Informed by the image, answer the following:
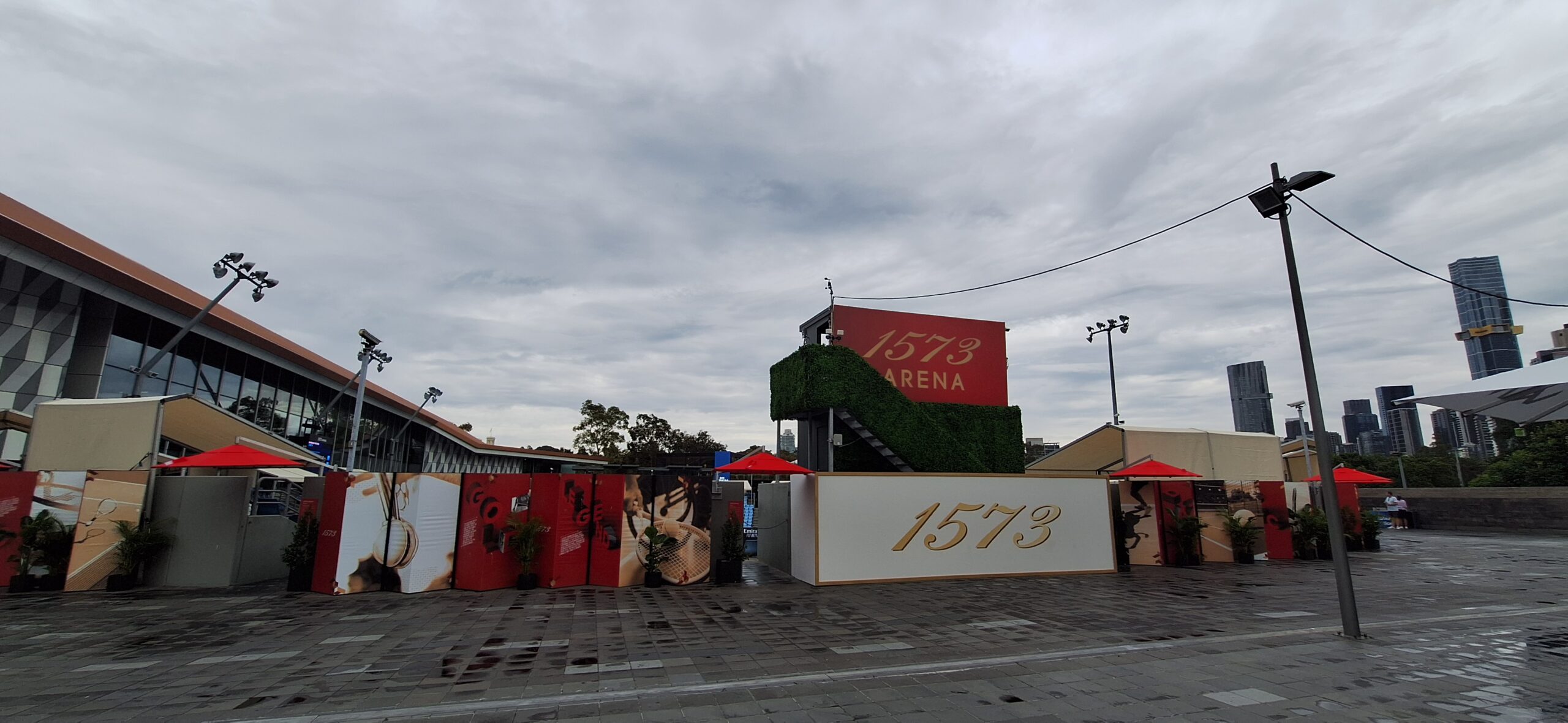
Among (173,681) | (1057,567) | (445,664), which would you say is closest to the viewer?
(173,681)

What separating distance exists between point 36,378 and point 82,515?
948cm

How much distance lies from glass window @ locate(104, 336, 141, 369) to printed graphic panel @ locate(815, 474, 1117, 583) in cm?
2155

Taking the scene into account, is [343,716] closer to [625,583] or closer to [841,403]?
[625,583]

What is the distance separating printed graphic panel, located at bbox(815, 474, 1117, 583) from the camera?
42.8 feet

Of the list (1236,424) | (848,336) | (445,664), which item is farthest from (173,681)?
(1236,424)

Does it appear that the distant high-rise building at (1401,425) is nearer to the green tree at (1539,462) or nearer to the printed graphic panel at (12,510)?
the green tree at (1539,462)

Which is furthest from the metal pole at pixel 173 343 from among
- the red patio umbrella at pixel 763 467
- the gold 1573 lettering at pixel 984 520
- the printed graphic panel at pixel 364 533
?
the gold 1573 lettering at pixel 984 520

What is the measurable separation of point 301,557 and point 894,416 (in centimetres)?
1355

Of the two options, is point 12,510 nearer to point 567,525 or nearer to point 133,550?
point 133,550

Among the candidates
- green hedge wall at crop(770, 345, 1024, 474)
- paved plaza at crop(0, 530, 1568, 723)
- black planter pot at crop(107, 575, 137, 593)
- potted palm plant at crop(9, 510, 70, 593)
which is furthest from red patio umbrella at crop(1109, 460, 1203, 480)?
potted palm plant at crop(9, 510, 70, 593)

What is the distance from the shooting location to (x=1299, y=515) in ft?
57.9

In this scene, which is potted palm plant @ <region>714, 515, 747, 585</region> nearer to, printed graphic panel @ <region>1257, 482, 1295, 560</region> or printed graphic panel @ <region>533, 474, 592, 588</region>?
printed graphic panel @ <region>533, 474, 592, 588</region>

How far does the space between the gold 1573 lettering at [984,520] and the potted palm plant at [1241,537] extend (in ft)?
18.9

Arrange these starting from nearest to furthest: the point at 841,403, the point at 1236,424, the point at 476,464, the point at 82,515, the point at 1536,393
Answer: the point at 82,515 < the point at 841,403 < the point at 1536,393 < the point at 476,464 < the point at 1236,424
